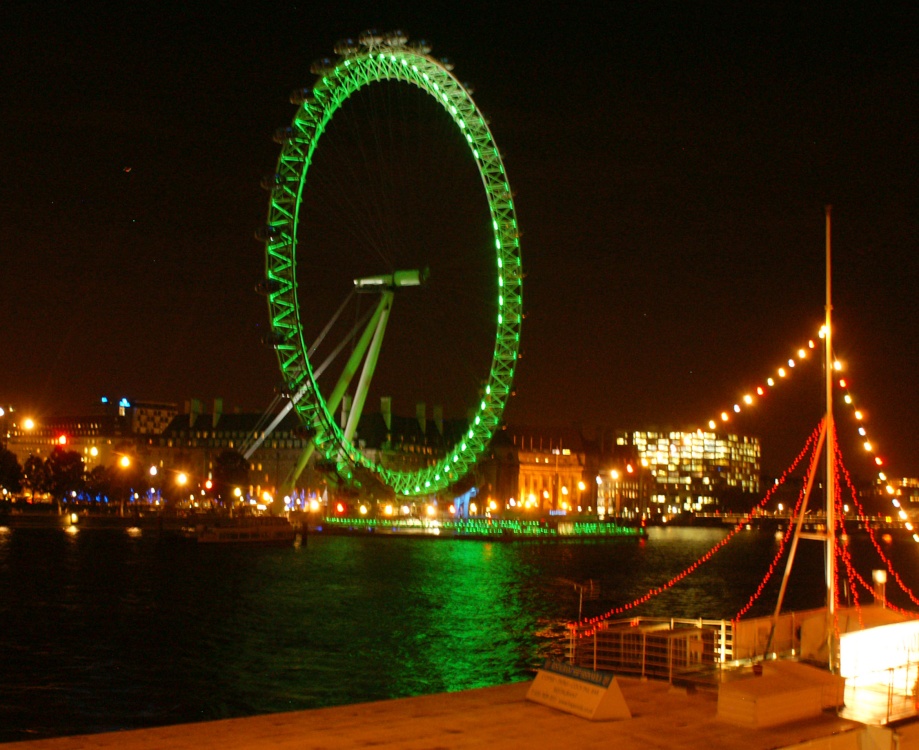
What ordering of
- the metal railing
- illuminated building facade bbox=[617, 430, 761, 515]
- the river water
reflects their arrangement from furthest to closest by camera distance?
illuminated building facade bbox=[617, 430, 761, 515], the river water, the metal railing

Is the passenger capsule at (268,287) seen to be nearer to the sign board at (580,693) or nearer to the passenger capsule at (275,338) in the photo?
the passenger capsule at (275,338)

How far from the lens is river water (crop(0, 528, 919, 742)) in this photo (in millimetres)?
18094

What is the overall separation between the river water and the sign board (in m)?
8.01

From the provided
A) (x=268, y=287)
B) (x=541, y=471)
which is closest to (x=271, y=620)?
(x=268, y=287)

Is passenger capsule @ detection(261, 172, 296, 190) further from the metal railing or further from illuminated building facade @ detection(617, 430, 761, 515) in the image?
illuminated building facade @ detection(617, 430, 761, 515)

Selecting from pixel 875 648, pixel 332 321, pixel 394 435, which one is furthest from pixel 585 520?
pixel 875 648

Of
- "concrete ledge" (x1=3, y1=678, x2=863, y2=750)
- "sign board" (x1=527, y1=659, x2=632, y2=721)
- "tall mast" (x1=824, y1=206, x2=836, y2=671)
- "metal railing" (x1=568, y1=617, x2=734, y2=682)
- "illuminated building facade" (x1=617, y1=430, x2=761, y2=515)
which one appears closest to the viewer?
"concrete ledge" (x1=3, y1=678, x2=863, y2=750)

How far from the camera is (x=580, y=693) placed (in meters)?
9.47

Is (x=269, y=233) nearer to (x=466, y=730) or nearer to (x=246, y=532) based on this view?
(x=246, y=532)

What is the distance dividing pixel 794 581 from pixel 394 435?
62.8 m

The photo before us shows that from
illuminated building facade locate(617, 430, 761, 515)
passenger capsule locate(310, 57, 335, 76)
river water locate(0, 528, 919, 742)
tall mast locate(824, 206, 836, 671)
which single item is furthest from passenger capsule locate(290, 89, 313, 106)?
illuminated building facade locate(617, 430, 761, 515)

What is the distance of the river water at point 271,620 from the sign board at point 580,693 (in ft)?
26.3

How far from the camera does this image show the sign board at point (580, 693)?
9.29m

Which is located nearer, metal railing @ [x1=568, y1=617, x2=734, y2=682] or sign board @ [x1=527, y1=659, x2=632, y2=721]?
sign board @ [x1=527, y1=659, x2=632, y2=721]
